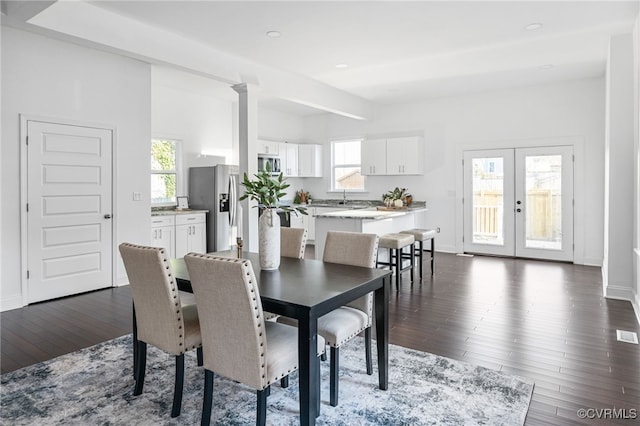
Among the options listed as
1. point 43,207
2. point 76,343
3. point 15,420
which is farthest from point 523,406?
point 43,207

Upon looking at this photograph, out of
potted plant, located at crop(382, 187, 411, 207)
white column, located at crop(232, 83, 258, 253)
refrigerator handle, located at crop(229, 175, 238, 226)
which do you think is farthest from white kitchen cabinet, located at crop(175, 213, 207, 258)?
potted plant, located at crop(382, 187, 411, 207)

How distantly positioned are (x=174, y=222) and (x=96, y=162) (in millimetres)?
1629

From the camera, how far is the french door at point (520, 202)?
6.80 m

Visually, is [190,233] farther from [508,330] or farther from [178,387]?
[508,330]

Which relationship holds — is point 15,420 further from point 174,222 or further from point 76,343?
point 174,222

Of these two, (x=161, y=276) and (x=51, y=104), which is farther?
(x=51, y=104)

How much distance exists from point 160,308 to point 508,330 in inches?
110

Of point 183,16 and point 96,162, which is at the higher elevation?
point 183,16

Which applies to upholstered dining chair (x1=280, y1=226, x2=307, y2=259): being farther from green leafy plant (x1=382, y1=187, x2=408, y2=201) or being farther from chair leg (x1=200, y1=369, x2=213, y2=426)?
green leafy plant (x1=382, y1=187, x2=408, y2=201)

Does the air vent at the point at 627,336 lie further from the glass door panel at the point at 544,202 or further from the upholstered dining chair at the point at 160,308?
the glass door panel at the point at 544,202

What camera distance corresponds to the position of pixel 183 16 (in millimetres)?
4250

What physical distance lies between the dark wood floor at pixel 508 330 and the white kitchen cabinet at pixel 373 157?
10.6ft

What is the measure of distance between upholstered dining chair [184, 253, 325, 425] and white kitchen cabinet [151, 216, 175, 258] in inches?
162

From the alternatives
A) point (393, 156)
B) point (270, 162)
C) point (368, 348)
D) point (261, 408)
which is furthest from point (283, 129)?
point (261, 408)
